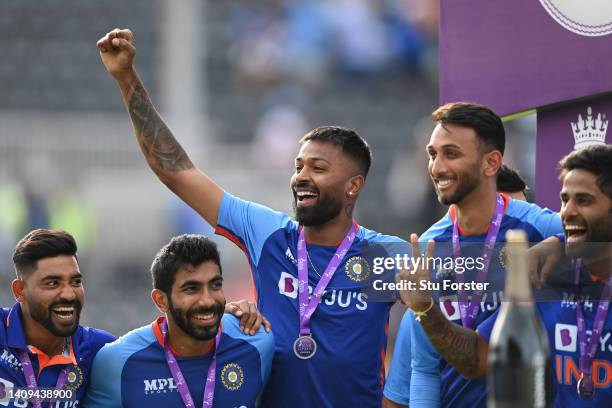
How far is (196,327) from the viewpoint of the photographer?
555 centimetres

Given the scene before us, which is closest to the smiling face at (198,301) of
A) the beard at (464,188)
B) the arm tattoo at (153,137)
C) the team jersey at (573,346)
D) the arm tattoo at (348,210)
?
the arm tattoo at (153,137)

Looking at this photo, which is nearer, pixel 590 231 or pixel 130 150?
pixel 590 231

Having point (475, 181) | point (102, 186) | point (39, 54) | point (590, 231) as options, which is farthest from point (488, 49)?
point (39, 54)

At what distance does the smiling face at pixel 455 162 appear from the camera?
18.6ft

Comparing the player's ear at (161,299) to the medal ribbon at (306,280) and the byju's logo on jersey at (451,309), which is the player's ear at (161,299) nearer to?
the medal ribbon at (306,280)

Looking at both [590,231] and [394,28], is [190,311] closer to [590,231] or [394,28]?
[590,231]

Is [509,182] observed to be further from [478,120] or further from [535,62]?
[478,120]

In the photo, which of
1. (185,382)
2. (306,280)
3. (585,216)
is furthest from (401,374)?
(585,216)

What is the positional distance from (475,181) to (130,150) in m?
9.77

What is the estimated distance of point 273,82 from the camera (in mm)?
16891

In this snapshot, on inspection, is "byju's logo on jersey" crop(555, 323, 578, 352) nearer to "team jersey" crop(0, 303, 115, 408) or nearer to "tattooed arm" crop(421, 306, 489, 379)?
"tattooed arm" crop(421, 306, 489, 379)

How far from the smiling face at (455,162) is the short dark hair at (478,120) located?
0.03 meters

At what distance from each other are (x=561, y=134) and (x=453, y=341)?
1.46 metres

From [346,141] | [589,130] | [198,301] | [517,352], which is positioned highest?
[589,130]
